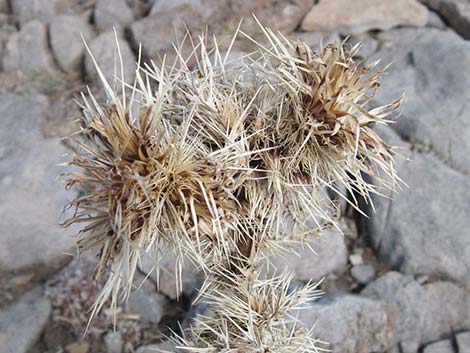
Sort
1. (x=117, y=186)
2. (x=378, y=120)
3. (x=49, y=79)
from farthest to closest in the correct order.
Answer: (x=49, y=79)
(x=378, y=120)
(x=117, y=186)

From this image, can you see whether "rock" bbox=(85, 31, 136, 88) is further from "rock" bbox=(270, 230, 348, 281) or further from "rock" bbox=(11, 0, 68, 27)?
"rock" bbox=(270, 230, 348, 281)

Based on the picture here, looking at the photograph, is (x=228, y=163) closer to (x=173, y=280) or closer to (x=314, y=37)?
(x=173, y=280)

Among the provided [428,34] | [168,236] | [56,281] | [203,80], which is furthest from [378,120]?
[428,34]

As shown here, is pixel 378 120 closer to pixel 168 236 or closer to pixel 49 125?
pixel 168 236

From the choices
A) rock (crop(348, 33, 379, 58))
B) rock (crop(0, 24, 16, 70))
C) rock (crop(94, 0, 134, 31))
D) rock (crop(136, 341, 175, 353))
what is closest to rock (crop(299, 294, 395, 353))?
rock (crop(136, 341, 175, 353))

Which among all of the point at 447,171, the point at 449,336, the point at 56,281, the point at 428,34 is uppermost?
the point at 428,34

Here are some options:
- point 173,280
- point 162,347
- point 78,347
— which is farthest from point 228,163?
point 78,347

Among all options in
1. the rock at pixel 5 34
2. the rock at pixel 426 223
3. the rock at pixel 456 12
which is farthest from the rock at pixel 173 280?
the rock at pixel 456 12
